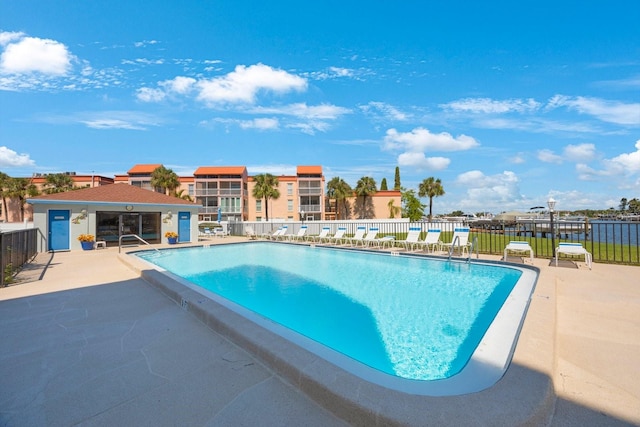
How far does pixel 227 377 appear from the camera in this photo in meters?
2.52

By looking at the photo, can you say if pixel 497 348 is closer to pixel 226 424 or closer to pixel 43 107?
pixel 226 424

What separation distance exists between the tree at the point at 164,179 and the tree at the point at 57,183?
37.2 feet

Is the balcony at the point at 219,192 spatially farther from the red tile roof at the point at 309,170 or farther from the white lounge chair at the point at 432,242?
the white lounge chair at the point at 432,242

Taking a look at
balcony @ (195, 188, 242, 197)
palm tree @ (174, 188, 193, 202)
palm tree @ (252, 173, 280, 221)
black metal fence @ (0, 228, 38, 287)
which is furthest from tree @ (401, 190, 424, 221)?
black metal fence @ (0, 228, 38, 287)

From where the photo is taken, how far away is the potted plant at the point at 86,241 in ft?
45.7

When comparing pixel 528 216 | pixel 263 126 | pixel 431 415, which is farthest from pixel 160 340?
pixel 528 216

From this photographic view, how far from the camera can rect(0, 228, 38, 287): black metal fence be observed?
6.23 m

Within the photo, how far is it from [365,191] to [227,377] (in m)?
45.0

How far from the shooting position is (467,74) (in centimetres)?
1549

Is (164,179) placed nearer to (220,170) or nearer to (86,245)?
(220,170)

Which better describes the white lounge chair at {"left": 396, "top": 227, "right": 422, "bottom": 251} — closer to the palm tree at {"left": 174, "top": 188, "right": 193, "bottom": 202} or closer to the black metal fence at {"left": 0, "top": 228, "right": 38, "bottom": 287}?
the black metal fence at {"left": 0, "top": 228, "right": 38, "bottom": 287}

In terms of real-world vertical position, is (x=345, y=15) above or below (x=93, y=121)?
above

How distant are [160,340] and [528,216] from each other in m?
58.5

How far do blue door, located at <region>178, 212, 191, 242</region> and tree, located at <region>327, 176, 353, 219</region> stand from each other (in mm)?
30951
